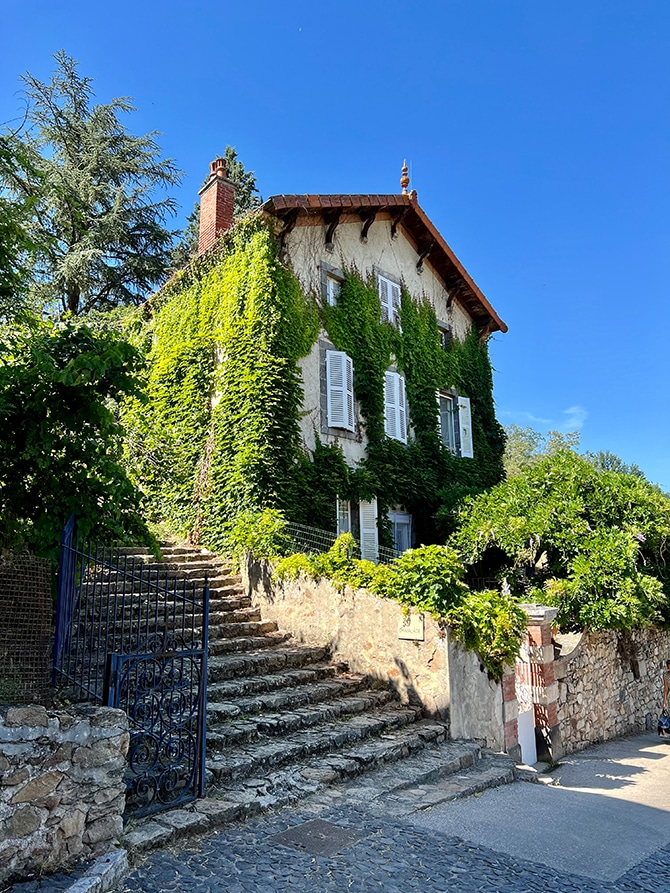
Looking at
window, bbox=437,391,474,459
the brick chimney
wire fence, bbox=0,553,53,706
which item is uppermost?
the brick chimney

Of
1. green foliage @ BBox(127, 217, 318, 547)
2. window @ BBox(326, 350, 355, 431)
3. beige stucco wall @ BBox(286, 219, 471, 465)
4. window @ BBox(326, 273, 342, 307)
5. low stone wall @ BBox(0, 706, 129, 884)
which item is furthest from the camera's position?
window @ BBox(326, 273, 342, 307)

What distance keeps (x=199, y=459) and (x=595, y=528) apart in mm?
Result: 7542

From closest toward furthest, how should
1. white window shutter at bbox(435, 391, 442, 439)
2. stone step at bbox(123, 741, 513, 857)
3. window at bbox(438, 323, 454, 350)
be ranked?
stone step at bbox(123, 741, 513, 857)
white window shutter at bbox(435, 391, 442, 439)
window at bbox(438, 323, 454, 350)

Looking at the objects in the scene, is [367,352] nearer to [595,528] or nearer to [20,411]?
[595,528]

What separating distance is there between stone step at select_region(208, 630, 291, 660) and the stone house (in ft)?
13.2

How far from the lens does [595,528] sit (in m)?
12.0

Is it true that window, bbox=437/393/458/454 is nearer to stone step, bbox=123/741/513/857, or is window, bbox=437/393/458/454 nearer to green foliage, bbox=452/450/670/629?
green foliage, bbox=452/450/670/629

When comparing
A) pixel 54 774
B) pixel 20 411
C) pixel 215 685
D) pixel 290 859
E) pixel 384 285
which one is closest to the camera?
pixel 54 774

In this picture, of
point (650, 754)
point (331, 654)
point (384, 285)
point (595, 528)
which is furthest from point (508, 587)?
point (384, 285)

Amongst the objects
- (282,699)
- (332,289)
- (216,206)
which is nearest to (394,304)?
(332,289)

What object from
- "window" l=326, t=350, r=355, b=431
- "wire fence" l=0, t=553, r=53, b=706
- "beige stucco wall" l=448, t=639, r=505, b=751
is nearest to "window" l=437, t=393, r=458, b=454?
"window" l=326, t=350, r=355, b=431

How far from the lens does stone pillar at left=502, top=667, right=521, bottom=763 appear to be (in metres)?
7.55

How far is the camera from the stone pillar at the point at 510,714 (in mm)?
7555

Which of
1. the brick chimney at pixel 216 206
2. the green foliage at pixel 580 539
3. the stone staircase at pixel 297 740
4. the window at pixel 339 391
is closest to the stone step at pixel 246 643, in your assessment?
A: the stone staircase at pixel 297 740
